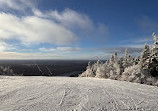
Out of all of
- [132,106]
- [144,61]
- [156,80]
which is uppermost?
[144,61]

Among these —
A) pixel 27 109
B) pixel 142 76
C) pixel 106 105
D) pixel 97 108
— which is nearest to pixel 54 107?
pixel 27 109

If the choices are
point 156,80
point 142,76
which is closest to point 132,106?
point 142,76

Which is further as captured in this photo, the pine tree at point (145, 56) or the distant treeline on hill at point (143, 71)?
the pine tree at point (145, 56)

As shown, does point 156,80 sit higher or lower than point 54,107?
lower

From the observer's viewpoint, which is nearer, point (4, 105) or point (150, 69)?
point (4, 105)

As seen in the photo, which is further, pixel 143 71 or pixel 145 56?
pixel 145 56

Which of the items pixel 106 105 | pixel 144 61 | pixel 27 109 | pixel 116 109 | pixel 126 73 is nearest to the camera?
pixel 27 109

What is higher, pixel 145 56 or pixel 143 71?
pixel 145 56

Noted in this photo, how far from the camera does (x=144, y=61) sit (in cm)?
2969

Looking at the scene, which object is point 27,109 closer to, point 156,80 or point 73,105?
point 73,105

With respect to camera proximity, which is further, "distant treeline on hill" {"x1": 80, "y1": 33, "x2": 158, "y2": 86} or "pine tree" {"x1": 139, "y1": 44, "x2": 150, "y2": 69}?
"pine tree" {"x1": 139, "y1": 44, "x2": 150, "y2": 69}

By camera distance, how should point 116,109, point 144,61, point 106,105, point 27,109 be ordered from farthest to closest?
point 144,61 < point 106,105 < point 116,109 < point 27,109

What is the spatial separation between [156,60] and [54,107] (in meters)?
27.9

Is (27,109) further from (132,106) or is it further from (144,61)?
(144,61)
